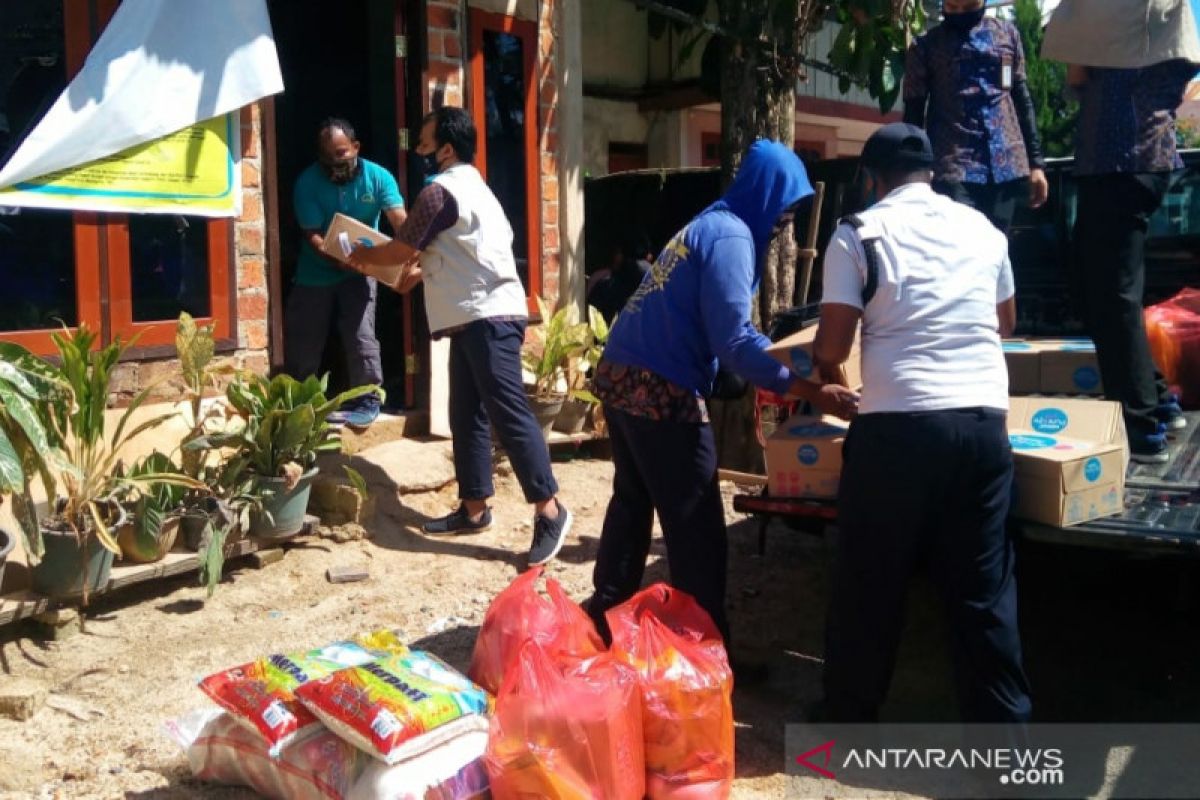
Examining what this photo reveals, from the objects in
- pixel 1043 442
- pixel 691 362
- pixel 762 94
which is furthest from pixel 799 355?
pixel 762 94

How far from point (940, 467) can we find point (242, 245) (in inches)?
150

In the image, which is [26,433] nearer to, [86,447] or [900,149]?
[86,447]

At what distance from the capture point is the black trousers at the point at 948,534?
10.7ft

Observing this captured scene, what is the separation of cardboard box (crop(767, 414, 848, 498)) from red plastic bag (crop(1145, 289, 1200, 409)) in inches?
67.9

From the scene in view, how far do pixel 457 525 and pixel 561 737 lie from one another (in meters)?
2.75

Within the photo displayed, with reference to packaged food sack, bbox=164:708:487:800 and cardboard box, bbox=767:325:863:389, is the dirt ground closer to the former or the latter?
packaged food sack, bbox=164:708:487:800

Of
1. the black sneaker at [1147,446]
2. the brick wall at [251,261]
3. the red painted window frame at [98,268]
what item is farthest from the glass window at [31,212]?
the black sneaker at [1147,446]

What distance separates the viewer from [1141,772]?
3572mm

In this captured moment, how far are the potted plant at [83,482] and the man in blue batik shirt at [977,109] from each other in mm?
3317

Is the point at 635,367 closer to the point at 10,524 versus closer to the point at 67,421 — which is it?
the point at 67,421

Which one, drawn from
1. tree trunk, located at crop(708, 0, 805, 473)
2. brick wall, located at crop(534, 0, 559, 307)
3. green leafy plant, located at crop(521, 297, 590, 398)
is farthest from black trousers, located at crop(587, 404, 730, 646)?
brick wall, located at crop(534, 0, 559, 307)

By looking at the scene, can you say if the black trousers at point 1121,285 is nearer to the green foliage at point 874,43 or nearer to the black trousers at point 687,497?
the black trousers at point 687,497

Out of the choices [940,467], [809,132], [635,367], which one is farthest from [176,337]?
[809,132]

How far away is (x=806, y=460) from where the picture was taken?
3.95 meters
